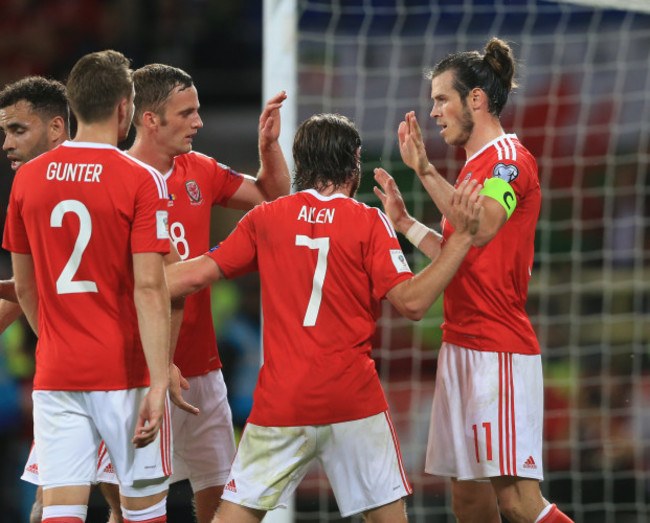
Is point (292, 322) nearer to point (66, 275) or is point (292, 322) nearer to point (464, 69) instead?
point (66, 275)

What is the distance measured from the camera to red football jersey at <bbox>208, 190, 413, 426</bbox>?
9.82 ft

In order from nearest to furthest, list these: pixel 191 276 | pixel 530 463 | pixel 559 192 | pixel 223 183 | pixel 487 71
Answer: pixel 191 276
pixel 530 463
pixel 487 71
pixel 223 183
pixel 559 192

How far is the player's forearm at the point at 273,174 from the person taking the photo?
12.5ft

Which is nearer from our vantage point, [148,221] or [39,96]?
[148,221]

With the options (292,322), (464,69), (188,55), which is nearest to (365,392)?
(292,322)

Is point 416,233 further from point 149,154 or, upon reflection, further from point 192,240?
point 149,154

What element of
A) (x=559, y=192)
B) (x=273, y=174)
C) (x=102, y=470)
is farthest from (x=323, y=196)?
(x=559, y=192)

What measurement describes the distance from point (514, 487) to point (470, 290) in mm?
710

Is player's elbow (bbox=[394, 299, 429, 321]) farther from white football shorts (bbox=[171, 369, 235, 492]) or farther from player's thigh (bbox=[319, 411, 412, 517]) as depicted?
white football shorts (bbox=[171, 369, 235, 492])

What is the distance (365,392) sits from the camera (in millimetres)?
3035

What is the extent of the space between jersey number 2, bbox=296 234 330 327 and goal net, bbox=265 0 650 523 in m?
3.23

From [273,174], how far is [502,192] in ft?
3.37

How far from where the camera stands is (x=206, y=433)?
12.2ft

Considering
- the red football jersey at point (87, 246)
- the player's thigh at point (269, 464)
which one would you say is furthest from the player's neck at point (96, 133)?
the player's thigh at point (269, 464)
